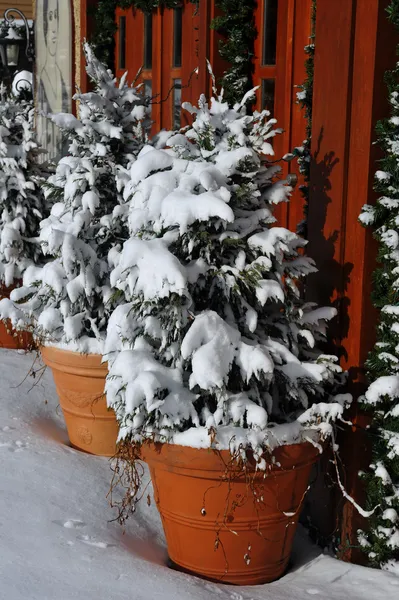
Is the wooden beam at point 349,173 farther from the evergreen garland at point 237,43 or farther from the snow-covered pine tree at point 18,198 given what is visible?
the snow-covered pine tree at point 18,198

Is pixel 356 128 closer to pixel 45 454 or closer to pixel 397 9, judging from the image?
pixel 397 9

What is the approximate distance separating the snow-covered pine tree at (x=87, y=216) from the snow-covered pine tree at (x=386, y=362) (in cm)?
135

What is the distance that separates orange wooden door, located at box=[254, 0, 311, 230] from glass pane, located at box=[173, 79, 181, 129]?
1159mm

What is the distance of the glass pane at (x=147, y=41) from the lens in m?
6.26

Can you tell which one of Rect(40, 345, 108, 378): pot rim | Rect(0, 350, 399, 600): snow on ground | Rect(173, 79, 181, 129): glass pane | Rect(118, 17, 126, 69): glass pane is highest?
Rect(118, 17, 126, 69): glass pane

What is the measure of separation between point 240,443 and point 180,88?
3.33 metres

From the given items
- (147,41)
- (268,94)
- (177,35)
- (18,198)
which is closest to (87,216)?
(268,94)

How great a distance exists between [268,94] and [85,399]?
182 cm

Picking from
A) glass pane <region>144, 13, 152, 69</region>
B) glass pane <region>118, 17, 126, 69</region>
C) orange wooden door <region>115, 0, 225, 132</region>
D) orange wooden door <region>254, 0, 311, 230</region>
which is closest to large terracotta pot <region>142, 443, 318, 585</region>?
orange wooden door <region>254, 0, 311, 230</region>

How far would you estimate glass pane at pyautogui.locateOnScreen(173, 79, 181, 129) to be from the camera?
5781 millimetres

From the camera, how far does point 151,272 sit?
9.89 ft

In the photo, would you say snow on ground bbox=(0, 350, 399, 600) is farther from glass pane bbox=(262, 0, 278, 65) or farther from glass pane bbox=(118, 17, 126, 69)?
glass pane bbox=(118, 17, 126, 69)

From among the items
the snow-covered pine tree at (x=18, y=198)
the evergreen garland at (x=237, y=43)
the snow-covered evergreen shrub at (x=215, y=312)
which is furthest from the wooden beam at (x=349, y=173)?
the snow-covered pine tree at (x=18, y=198)

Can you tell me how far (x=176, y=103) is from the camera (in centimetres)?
582
